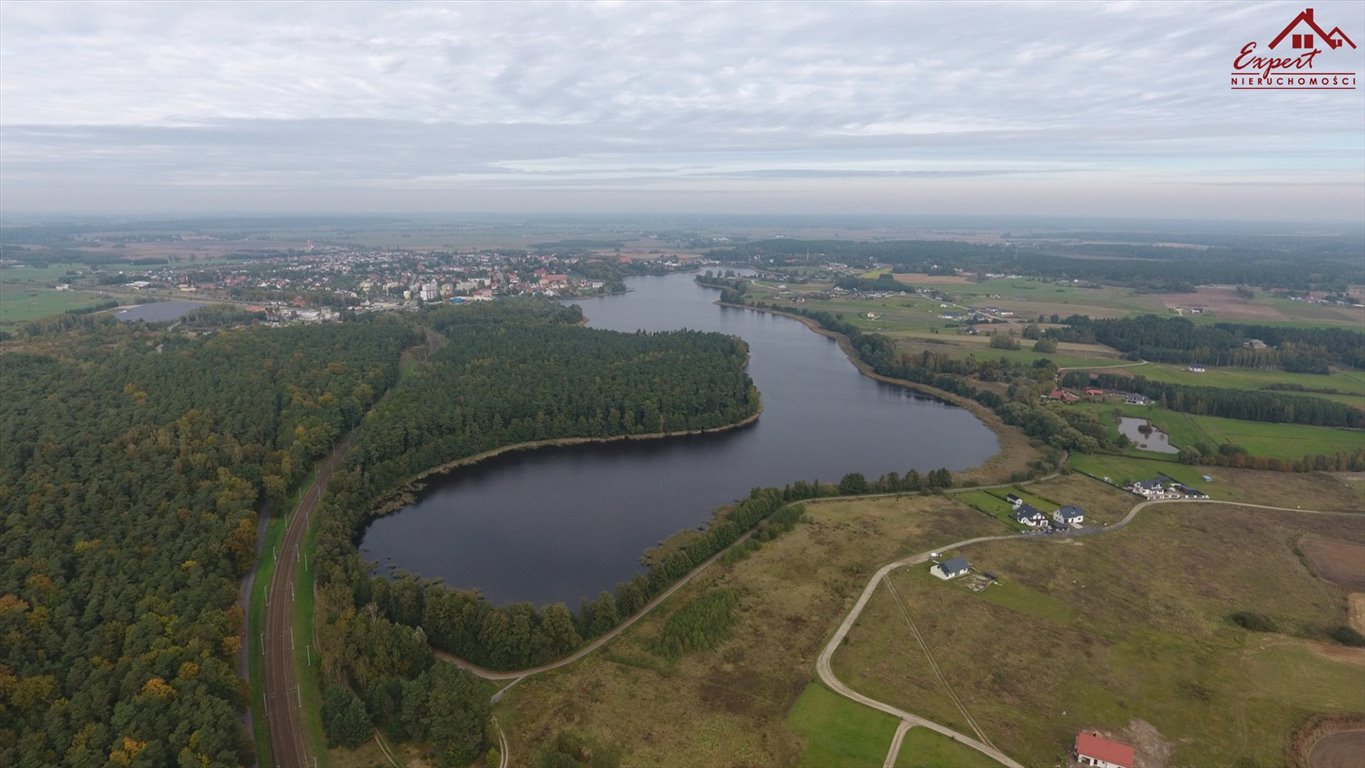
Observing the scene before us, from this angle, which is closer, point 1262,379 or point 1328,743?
point 1328,743

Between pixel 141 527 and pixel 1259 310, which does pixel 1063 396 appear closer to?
pixel 1259 310

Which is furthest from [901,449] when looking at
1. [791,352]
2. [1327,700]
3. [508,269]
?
[508,269]

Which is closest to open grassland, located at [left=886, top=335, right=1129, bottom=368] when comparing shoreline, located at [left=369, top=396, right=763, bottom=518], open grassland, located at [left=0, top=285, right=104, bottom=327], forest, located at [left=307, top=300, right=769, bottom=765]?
forest, located at [left=307, top=300, right=769, bottom=765]

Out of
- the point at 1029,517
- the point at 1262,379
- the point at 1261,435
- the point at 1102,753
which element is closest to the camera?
the point at 1102,753

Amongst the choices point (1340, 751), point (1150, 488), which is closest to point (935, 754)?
point (1340, 751)

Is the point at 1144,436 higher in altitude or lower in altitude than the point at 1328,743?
higher

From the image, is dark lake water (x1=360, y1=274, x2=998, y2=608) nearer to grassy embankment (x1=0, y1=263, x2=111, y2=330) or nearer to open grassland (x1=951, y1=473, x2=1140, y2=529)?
open grassland (x1=951, y1=473, x2=1140, y2=529)

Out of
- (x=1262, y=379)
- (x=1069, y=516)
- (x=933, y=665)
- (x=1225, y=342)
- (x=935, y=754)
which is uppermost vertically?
(x=1225, y=342)
